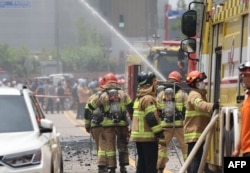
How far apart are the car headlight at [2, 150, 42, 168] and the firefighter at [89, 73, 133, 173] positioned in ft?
13.8

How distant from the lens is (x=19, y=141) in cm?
862

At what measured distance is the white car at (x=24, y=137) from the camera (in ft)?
27.1

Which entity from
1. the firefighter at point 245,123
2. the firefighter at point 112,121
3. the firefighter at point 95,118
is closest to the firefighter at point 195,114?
the firefighter at point 112,121

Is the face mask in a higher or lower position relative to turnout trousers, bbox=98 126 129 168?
higher

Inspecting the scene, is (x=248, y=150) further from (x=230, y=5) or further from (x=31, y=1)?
(x=31, y=1)

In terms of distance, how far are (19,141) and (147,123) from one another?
2.54 meters

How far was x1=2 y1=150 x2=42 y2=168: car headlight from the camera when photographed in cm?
822

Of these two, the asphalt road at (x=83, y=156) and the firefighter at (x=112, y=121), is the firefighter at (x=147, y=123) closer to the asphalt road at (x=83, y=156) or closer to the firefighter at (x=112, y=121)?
the firefighter at (x=112, y=121)

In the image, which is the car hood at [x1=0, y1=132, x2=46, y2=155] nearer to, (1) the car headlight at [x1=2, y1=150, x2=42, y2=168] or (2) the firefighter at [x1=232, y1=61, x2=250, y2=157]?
(1) the car headlight at [x1=2, y1=150, x2=42, y2=168]

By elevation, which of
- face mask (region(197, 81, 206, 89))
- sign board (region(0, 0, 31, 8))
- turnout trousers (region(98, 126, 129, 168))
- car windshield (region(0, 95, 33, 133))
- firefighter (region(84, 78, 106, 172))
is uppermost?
sign board (region(0, 0, 31, 8))

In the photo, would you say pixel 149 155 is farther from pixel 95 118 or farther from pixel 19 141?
pixel 19 141

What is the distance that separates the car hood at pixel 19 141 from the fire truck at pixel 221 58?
1.65 meters

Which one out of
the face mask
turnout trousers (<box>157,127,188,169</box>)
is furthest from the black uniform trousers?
turnout trousers (<box>157,127,188,169</box>)

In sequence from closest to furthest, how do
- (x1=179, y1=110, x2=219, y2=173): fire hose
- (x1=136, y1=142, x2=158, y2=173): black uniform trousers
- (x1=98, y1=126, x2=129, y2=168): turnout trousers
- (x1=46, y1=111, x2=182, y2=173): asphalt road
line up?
Answer: 1. (x1=179, y1=110, x2=219, y2=173): fire hose
2. (x1=136, y1=142, x2=158, y2=173): black uniform trousers
3. (x1=98, y1=126, x2=129, y2=168): turnout trousers
4. (x1=46, y1=111, x2=182, y2=173): asphalt road
